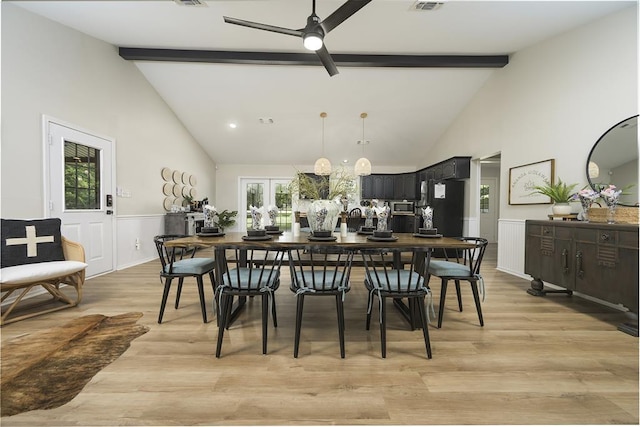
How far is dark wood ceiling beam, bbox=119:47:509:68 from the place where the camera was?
4188 mm

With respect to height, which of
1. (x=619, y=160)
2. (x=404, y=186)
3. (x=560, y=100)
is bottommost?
(x=619, y=160)

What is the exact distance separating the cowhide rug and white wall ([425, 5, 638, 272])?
483cm

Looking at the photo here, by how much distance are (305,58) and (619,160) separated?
412cm

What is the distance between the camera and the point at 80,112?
11.7 ft

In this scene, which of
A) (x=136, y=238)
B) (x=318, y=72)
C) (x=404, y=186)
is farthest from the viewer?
(x=404, y=186)

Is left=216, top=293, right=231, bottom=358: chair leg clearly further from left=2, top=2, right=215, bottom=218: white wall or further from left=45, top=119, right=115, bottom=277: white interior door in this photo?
left=45, top=119, right=115, bottom=277: white interior door

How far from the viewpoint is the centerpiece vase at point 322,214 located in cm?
226

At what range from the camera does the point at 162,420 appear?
130 centimetres

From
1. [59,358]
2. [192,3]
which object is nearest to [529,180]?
[192,3]

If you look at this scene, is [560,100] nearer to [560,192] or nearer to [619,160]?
[619,160]

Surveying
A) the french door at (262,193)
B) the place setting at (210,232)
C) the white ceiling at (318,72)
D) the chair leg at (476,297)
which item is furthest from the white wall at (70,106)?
the chair leg at (476,297)

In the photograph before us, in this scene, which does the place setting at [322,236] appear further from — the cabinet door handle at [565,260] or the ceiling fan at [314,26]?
the cabinet door handle at [565,260]

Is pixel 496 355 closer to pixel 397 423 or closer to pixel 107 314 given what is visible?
pixel 397 423

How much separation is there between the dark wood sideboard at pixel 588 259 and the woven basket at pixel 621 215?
187mm
